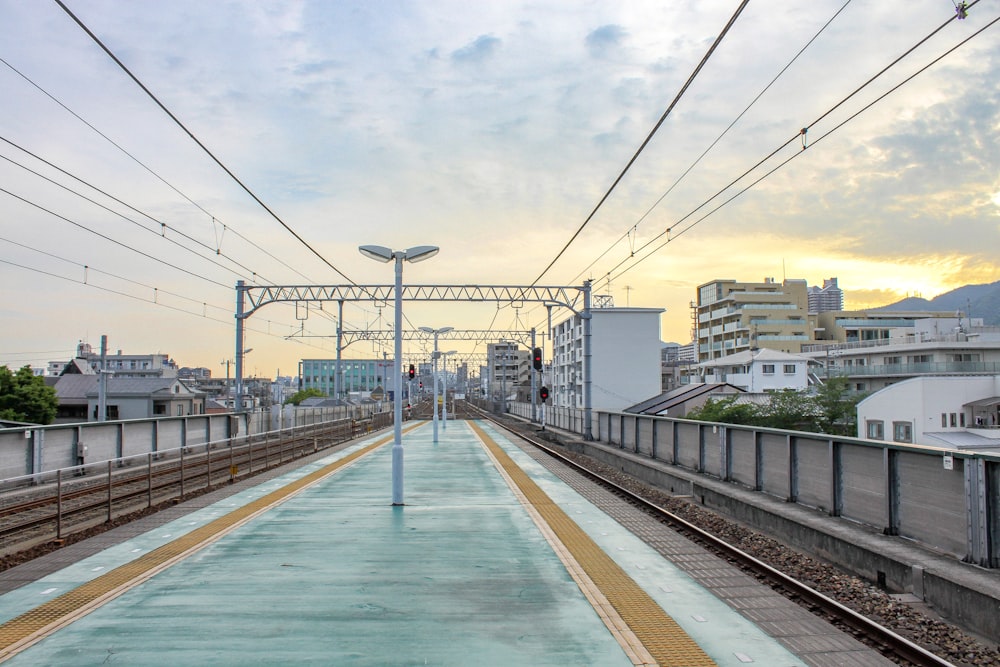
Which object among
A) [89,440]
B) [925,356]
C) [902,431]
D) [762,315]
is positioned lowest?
[902,431]

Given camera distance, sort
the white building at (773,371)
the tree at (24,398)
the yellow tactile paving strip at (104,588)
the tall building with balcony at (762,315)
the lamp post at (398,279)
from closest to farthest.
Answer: the yellow tactile paving strip at (104,588), the lamp post at (398,279), the tree at (24,398), the white building at (773,371), the tall building with balcony at (762,315)

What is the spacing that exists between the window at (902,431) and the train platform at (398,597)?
107 ft

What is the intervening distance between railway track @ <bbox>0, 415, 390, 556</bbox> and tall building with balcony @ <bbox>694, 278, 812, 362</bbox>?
71.1 m

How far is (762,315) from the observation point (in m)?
87.1

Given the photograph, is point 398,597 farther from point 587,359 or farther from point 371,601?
point 587,359

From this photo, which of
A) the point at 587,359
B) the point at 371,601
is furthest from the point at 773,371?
the point at 371,601

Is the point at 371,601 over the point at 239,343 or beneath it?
beneath

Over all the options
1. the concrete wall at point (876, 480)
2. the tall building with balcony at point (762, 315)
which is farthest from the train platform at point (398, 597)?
the tall building with balcony at point (762, 315)

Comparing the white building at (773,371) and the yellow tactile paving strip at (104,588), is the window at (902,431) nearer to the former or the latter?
the white building at (773,371)

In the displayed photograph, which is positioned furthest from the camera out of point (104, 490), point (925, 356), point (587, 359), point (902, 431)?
point (925, 356)

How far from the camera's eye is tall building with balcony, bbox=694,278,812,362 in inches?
3418

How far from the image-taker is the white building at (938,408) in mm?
38344

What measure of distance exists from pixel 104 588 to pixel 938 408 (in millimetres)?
41555

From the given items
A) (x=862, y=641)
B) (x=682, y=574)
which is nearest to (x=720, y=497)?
(x=682, y=574)
